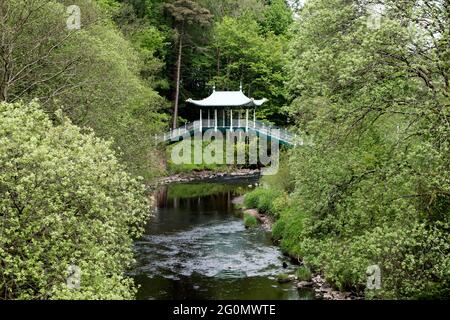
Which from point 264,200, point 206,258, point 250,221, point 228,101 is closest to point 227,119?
point 228,101

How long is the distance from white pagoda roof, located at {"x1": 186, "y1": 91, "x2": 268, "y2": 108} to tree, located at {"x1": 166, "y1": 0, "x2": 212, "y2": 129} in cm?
373

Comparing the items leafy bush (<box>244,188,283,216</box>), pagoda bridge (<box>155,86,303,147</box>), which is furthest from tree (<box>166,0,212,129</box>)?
leafy bush (<box>244,188,283,216</box>)

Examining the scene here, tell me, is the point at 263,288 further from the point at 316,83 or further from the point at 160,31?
the point at 160,31

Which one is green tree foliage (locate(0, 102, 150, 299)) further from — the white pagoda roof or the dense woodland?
the white pagoda roof

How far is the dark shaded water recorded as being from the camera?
23.4 meters

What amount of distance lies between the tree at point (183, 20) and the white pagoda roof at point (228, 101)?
3.73m

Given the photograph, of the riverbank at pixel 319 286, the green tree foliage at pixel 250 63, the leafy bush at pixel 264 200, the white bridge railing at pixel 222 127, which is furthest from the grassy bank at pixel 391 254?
the green tree foliage at pixel 250 63

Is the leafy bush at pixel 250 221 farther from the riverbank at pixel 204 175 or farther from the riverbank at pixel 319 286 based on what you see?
the riverbank at pixel 204 175

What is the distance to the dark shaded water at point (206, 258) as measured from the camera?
2339 centimetres

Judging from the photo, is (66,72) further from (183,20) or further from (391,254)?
(183,20)

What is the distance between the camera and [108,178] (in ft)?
47.2

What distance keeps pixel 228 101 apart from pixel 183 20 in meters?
10.2

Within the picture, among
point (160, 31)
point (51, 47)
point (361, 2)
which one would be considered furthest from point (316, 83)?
point (160, 31)
